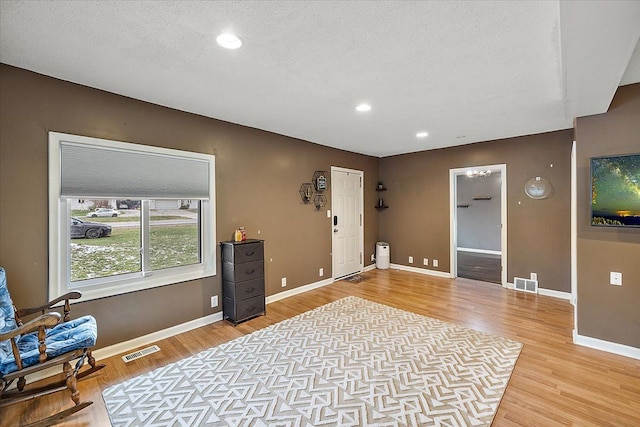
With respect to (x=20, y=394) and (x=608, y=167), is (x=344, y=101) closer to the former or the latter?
(x=608, y=167)

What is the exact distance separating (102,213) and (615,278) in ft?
16.7

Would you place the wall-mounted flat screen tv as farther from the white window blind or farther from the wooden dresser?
the white window blind

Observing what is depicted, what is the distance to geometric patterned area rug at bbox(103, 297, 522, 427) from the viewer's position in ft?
6.49

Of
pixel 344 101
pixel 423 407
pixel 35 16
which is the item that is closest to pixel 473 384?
pixel 423 407

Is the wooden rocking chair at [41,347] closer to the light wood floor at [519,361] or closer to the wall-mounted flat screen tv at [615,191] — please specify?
the light wood floor at [519,361]

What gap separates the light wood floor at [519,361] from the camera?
6.57ft

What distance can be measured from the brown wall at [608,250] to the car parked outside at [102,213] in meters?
4.78

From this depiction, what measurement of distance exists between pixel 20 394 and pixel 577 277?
498 cm

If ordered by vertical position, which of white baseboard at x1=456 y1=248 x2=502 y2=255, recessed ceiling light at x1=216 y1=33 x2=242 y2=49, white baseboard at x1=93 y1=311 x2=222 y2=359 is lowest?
white baseboard at x1=93 y1=311 x2=222 y2=359

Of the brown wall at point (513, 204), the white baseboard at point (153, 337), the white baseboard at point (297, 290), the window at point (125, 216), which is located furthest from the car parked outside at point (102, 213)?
the brown wall at point (513, 204)

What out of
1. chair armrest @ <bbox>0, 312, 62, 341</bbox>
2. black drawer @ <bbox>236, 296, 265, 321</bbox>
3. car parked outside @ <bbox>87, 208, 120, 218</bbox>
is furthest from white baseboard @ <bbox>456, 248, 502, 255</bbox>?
chair armrest @ <bbox>0, 312, 62, 341</bbox>

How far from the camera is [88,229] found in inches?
110

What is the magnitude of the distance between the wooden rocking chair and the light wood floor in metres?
0.10

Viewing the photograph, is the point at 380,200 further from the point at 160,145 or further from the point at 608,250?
the point at 160,145
